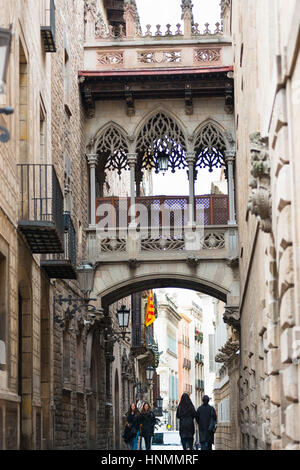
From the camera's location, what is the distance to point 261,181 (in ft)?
41.0

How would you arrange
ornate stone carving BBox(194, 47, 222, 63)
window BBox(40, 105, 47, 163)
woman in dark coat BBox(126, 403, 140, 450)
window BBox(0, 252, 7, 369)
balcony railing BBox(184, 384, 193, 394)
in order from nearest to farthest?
window BBox(0, 252, 7, 369), window BBox(40, 105, 47, 163), woman in dark coat BBox(126, 403, 140, 450), ornate stone carving BBox(194, 47, 222, 63), balcony railing BBox(184, 384, 193, 394)

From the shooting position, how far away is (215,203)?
27.1 meters

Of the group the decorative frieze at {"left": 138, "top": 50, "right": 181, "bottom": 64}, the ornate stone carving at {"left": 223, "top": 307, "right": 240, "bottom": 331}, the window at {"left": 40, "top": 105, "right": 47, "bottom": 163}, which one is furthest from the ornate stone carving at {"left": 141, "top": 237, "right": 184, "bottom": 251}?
the window at {"left": 40, "top": 105, "right": 47, "bottom": 163}

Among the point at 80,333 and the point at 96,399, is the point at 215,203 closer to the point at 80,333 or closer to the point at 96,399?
the point at 80,333

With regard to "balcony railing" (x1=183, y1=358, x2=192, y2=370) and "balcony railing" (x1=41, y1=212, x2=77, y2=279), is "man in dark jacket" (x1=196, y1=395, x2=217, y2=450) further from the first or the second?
"balcony railing" (x1=183, y1=358, x2=192, y2=370)

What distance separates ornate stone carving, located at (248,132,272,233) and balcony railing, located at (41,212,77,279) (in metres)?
7.05

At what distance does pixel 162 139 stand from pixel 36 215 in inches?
450

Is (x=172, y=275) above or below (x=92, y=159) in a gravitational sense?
below

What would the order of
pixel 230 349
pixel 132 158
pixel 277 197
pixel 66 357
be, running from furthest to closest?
pixel 230 349
pixel 132 158
pixel 66 357
pixel 277 197

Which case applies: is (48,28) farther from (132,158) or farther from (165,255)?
(165,255)

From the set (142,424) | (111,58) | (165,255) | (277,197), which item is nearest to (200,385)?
(165,255)

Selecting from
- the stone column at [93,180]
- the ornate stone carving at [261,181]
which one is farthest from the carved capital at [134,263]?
the ornate stone carving at [261,181]

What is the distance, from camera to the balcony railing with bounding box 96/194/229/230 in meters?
26.8

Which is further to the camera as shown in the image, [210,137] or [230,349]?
[230,349]
